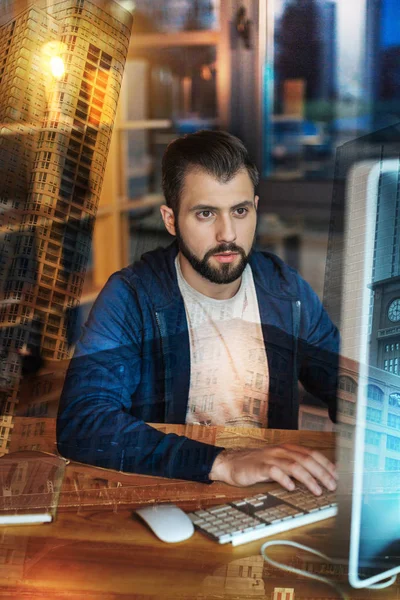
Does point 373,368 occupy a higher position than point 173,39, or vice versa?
point 173,39

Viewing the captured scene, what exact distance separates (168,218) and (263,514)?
1.53 feet

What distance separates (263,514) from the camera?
37.9 inches

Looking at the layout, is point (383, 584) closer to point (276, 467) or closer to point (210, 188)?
point (276, 467)

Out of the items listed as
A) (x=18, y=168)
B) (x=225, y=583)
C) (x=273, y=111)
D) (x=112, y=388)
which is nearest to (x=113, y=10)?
(x=18, y=168)

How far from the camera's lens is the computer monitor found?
0.90 metres

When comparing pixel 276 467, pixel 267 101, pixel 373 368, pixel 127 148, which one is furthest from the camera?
pixel 267 101

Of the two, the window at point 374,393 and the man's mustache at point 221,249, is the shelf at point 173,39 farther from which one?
the window at point 374,393

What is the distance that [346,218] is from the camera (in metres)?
0.98

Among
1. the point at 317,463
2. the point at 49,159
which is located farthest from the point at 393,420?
the point at 49,159

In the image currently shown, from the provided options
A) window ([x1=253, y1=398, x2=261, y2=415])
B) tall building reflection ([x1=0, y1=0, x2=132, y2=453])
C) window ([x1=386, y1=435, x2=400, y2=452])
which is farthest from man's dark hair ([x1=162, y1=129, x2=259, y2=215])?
window ([x1=386, y1=435, x2=400, y2=452])

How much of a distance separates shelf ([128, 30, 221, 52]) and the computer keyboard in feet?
2.35

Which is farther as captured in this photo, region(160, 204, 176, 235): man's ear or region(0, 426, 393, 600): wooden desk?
region(160, 204, 176, 235): man's ear

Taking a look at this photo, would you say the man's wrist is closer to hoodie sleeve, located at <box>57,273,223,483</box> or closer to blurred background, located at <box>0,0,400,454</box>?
hoodie sleeve, located at <box>57,273,223,483</box>

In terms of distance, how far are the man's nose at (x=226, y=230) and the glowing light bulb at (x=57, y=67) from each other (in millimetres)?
338
